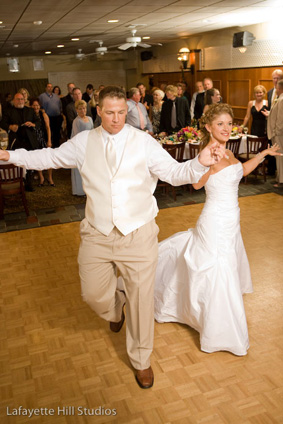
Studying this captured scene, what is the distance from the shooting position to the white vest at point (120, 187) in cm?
239

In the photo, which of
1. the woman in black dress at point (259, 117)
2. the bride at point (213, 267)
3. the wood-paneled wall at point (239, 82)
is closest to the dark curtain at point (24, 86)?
the wood-paneled wall at point (239, 82)

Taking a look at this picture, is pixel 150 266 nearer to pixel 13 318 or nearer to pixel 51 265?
pixel 13 318

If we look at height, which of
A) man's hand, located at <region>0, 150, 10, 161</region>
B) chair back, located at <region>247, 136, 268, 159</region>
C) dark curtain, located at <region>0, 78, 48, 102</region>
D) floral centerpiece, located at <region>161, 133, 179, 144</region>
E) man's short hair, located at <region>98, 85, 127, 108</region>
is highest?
dark curtain, located at <region>0, 78, 48, 102</region>

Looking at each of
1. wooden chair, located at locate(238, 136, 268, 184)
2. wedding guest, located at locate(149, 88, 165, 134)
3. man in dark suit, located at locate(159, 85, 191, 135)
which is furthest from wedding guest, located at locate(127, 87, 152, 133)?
wooden chair, located at locate(238, 136, 268, 184)

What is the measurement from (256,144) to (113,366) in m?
5.66

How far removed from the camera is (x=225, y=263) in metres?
2.88

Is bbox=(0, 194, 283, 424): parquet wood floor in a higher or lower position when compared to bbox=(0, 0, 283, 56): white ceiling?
lower

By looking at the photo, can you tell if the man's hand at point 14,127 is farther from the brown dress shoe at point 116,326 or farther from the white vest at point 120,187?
the white vest at point 120,187

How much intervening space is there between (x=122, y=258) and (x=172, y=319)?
0.96 meters


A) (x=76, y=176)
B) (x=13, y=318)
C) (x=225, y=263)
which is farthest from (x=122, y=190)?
(x=76, y=176)

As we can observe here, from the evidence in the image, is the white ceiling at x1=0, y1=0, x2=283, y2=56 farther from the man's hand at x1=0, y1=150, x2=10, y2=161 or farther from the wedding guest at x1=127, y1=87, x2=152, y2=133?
the man's hand at x1=0, y1=150, x2=10, y2=161

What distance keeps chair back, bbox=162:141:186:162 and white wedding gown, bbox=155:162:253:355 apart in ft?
12.6

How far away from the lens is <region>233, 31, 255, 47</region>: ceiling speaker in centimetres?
979

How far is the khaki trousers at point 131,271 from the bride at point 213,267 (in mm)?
488
